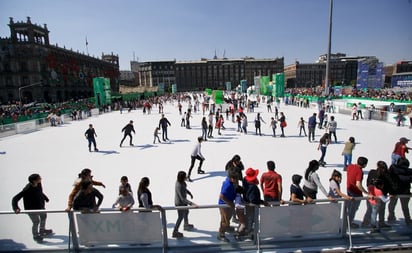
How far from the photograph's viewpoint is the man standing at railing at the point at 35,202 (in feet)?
11.2

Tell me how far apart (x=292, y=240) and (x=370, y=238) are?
1.29 metres

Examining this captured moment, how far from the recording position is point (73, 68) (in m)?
58.3

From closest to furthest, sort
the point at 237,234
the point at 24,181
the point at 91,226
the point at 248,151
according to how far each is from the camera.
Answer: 1. the point at 91,226
2. the point at 237,234
3. the point at 24,181
4. the point at 248,151

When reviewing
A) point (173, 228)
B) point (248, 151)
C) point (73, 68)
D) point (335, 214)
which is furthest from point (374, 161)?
point (73, 68)

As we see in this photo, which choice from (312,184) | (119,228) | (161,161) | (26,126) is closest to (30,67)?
(26,126)

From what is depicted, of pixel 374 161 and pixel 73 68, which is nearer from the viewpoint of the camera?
pixel 374 161

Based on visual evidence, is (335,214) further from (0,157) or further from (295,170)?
(0,157)

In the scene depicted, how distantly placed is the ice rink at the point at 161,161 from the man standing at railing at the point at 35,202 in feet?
0.34

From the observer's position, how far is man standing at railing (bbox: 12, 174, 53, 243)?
134 inches

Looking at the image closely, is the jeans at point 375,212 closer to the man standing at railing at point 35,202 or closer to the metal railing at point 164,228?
the metal railing at point 164,228

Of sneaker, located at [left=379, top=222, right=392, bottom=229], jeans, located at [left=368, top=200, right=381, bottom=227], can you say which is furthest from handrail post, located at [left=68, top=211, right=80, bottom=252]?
sneaker, located at [left=379, top=222, right=392, bottom=229]

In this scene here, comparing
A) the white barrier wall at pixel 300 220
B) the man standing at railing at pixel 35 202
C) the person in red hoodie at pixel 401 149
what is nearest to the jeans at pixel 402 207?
A: the white barrier wall at pixel 300 220

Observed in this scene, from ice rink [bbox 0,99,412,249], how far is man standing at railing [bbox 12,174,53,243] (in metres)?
0.10

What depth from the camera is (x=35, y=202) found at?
146 inches
